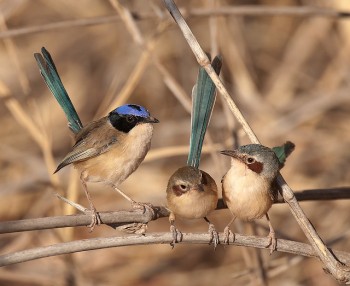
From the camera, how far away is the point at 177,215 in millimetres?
2797

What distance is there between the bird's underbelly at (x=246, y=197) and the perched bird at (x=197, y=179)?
0.23 feet

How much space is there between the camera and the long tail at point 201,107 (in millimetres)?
2779

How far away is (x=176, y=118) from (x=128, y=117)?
3.56m

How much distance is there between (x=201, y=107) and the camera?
280 centimetres

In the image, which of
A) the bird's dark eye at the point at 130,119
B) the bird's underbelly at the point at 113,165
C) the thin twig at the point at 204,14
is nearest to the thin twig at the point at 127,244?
the bird's underbelly at the point at 113,165

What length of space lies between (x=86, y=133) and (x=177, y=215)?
66 centimetres

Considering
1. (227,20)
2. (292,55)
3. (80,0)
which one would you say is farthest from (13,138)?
(292,55)

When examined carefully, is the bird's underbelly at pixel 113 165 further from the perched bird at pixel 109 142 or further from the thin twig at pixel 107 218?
A: the thin twig at pixel 107 218

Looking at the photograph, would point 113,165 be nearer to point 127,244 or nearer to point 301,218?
point 127,244

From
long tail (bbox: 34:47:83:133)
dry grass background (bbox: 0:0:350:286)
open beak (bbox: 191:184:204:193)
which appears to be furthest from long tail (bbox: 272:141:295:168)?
dry grass background (bbox: 0:0:350:286)

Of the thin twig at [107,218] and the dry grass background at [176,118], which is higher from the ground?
the dry grass background at [176,118]

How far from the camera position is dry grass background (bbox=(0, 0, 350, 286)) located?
18.1ft

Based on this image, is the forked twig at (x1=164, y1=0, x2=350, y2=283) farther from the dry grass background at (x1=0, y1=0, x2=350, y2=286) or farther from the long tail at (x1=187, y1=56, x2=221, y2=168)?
the dry grass background at (x1=0, y1=0, x2=350, y2=286)

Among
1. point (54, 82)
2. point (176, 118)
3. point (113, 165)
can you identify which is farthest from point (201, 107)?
point (176, 118)
